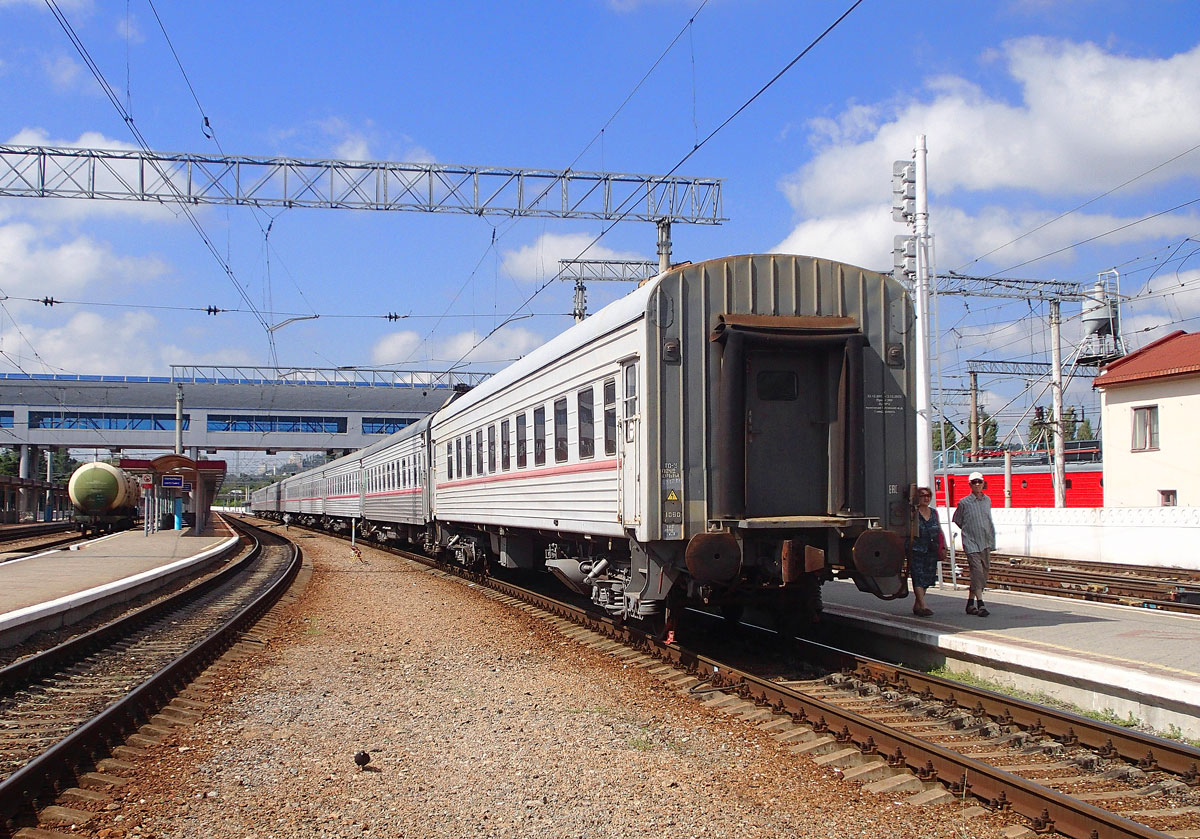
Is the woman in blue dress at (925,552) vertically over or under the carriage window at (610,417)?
under

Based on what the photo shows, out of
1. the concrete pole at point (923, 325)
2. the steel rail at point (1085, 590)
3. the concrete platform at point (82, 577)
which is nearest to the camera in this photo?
the concrete platform at point (82, 577)

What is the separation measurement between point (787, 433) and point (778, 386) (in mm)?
425

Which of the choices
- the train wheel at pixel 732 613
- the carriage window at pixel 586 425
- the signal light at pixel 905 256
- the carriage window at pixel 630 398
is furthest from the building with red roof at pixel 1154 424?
the carriage window at pixel 630 398

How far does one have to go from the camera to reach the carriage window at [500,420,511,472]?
13.9m

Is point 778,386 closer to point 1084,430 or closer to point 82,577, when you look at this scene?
point 82,577

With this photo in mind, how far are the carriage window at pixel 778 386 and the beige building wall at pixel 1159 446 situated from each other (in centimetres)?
2070

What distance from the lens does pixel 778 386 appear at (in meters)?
8.98

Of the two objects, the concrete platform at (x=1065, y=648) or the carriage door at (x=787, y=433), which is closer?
the concrete platform at (x=1065, y=648)

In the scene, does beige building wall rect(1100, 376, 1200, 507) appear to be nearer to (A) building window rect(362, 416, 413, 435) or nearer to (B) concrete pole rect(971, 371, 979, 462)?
(B) concrete pole rect(971, 371, 979, 462)

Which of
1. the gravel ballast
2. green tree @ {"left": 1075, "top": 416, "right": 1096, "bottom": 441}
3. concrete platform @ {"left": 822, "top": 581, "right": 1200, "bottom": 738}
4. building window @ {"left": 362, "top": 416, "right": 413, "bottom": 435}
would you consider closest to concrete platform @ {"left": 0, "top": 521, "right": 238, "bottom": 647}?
the gravel ballast

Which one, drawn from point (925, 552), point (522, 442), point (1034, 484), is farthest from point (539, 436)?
point (1034, 484)

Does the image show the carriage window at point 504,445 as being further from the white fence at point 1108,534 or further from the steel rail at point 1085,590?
the white fence at point 1108,534

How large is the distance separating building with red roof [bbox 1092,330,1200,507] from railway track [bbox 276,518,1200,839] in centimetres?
2084

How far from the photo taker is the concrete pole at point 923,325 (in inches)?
574
